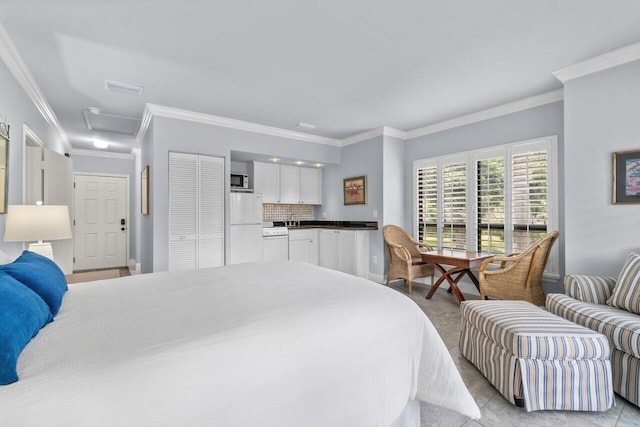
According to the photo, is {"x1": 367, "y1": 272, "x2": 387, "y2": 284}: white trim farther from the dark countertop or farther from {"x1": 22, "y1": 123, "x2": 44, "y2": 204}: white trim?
{"x1": 22, "y1": 123, "x2": 44, "y2": 204}: white trim

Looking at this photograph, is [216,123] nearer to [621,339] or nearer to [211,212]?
[211,212]

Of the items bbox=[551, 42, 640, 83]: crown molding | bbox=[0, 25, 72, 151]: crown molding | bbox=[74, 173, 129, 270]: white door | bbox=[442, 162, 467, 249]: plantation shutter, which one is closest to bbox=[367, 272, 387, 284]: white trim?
bbox=[442, 162, 467, 249]: plantation shutter

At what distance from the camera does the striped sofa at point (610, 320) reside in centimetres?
180

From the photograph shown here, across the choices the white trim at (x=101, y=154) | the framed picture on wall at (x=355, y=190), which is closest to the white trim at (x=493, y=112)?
the framed picture on wall at (x=355, y=190)

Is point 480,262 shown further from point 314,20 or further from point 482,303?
point 314,20

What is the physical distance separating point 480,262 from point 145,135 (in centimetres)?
497

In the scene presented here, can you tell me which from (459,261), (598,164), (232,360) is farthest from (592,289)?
(232,360)

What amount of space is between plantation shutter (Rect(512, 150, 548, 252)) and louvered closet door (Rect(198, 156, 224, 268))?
3.92 metres

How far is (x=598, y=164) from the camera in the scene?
9.02ft

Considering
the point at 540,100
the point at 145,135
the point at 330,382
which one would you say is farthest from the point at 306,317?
the point at 145,135

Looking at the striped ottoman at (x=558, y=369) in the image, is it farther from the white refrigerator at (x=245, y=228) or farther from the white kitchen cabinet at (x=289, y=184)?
the white kitchen cabinet at (x=289, y=184)

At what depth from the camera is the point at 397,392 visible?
1.37 metres

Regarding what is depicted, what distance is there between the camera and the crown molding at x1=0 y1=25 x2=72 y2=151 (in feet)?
7.77

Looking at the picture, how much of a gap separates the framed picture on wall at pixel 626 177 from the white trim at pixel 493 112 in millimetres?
1131
